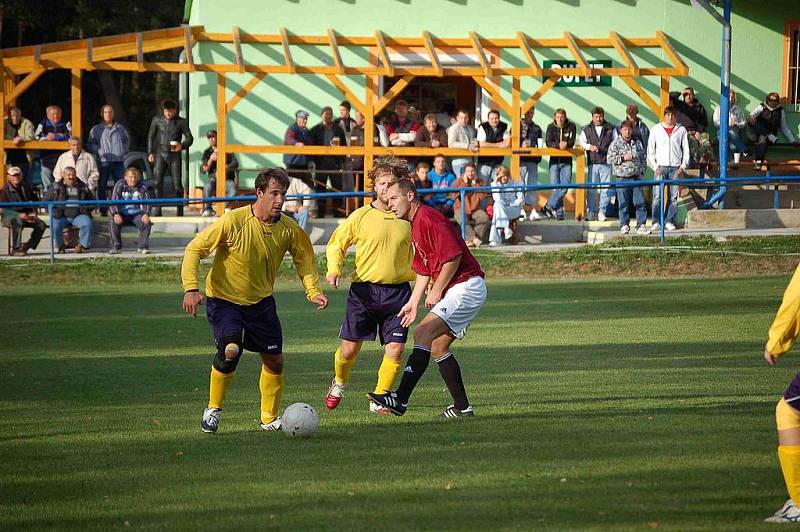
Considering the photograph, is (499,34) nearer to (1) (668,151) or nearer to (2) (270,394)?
(1) (668,151)

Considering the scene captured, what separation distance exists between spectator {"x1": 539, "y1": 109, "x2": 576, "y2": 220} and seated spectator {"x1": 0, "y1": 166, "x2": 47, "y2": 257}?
30.3 feet

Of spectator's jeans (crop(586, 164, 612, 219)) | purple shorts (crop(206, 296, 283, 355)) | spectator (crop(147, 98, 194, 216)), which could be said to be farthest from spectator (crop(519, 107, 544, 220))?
purple shorts (crop(206, 296, 283, 355))

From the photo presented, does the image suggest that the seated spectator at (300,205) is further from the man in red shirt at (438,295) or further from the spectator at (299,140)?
the man in red shirt at (438,295)

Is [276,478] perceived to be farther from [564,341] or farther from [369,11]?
[369,11]

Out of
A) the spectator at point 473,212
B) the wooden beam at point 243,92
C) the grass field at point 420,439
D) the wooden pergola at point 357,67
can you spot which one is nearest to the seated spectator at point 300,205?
the wooden pergola at point 357,67

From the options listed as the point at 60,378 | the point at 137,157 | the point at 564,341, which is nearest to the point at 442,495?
the point at 60,378

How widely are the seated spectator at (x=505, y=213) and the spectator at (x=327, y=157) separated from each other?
310 centimetres

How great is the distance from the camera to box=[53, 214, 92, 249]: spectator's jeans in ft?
71.4

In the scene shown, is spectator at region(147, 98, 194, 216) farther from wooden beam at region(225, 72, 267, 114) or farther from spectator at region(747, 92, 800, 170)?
spectator at region(747, 92, 800, 170)

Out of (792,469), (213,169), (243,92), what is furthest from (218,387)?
(213,169)

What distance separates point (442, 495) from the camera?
22.1 ft

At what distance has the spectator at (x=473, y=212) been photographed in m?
22.2

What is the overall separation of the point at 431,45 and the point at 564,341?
40.2 feet

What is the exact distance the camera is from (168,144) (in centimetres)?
2384
